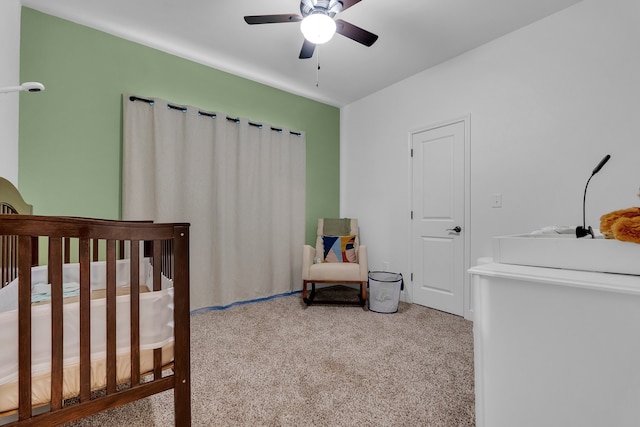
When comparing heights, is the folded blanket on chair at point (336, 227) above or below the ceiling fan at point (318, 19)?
below

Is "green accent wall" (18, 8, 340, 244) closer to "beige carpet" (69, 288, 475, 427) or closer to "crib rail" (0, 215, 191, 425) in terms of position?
"beige carpet" (69, 288, 475, 427)

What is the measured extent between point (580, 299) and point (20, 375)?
140cm

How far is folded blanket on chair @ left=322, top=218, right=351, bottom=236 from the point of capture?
3.61 metres

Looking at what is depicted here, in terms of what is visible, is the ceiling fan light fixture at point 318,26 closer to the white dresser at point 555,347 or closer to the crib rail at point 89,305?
the crib rail at point 89,305

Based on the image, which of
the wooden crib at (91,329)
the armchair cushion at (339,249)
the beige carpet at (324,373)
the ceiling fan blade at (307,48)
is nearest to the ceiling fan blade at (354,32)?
the ceiling fan blade at (307,48)

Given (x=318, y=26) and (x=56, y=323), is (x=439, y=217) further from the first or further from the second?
(x=56, y=323)

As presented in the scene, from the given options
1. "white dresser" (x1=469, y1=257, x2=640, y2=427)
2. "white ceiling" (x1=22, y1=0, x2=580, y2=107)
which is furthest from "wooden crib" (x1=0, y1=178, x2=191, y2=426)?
"white ceiling" (x1=22, y1=0, x2=580, y2=107)

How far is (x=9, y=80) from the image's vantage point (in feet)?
6.09

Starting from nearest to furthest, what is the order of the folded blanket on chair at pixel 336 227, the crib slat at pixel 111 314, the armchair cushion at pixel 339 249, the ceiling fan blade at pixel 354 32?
the crib slat at pixel 111 314
the ceiling fan blade at pixel 354 32
the armchair cushion at pixel 339 249
the folded blanket on chair at pixel 336 227

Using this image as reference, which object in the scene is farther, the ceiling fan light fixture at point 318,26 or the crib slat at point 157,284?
the ceiling fan light fixture at point 318,26

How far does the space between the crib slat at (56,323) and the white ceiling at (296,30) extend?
203 cm

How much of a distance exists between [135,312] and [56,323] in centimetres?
19

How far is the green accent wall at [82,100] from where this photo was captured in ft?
7.14

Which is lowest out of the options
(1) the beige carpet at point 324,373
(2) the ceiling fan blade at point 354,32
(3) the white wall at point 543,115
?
(1) the beige carpet at point 324,373
